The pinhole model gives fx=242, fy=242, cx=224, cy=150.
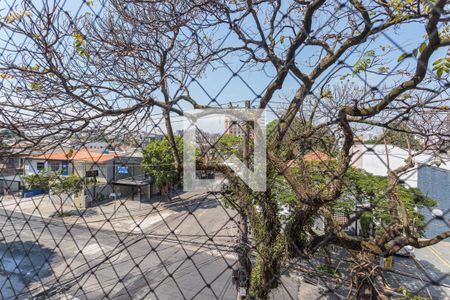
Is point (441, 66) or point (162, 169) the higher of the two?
point (441, 66)

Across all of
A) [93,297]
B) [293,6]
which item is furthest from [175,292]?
[293,6]

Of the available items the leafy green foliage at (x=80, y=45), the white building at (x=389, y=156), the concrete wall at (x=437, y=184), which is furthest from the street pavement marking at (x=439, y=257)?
the leafy green foliage at (x=80, y=45)

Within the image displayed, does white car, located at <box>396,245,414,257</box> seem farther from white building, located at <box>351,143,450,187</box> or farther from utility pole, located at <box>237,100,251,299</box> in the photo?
utility pole, located at <box>237,100,251,299</box>

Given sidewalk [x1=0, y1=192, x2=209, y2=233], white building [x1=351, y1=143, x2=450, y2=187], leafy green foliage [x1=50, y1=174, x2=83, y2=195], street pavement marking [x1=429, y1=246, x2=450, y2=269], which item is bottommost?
street pavement marking [x1=429, y1=246, x2=450, y2=269]

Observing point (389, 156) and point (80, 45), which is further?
point (389, 156)

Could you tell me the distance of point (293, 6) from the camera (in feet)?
4.05

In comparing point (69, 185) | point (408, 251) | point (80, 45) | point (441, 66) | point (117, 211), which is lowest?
point (408, 251)

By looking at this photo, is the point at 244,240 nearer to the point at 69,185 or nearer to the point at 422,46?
the point at 69,185

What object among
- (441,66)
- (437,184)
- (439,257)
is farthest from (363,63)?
(439,257)

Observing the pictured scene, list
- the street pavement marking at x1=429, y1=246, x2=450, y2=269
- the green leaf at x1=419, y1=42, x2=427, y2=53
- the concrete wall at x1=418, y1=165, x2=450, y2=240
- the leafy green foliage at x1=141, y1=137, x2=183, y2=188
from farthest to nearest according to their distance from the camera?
the street pavement marking at x1=429, y1=246, x2=450, y2=269 → the concrete wall at x1=418, y1=165, x2=450, y2=240 → the leafy green foliage at x1=141, y1=137, x2=183, y2=188 → the green leaf at x1=419, y1=42, x2=427, y2=53

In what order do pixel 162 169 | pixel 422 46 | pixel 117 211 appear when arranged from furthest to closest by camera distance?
pixel 162 169, pixel 117 211, pixel 422 46

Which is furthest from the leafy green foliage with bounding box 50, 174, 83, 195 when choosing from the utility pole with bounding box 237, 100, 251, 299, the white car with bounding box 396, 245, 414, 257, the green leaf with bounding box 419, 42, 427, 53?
the white car with bounding box 396, 245, 414, 257

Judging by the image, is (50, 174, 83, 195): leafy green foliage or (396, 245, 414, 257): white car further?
(50, 174, 83, 195): leafy green foliage

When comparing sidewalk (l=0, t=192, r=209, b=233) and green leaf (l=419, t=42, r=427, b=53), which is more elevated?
green leaf (l=419, t=42, r=427, b=53)
